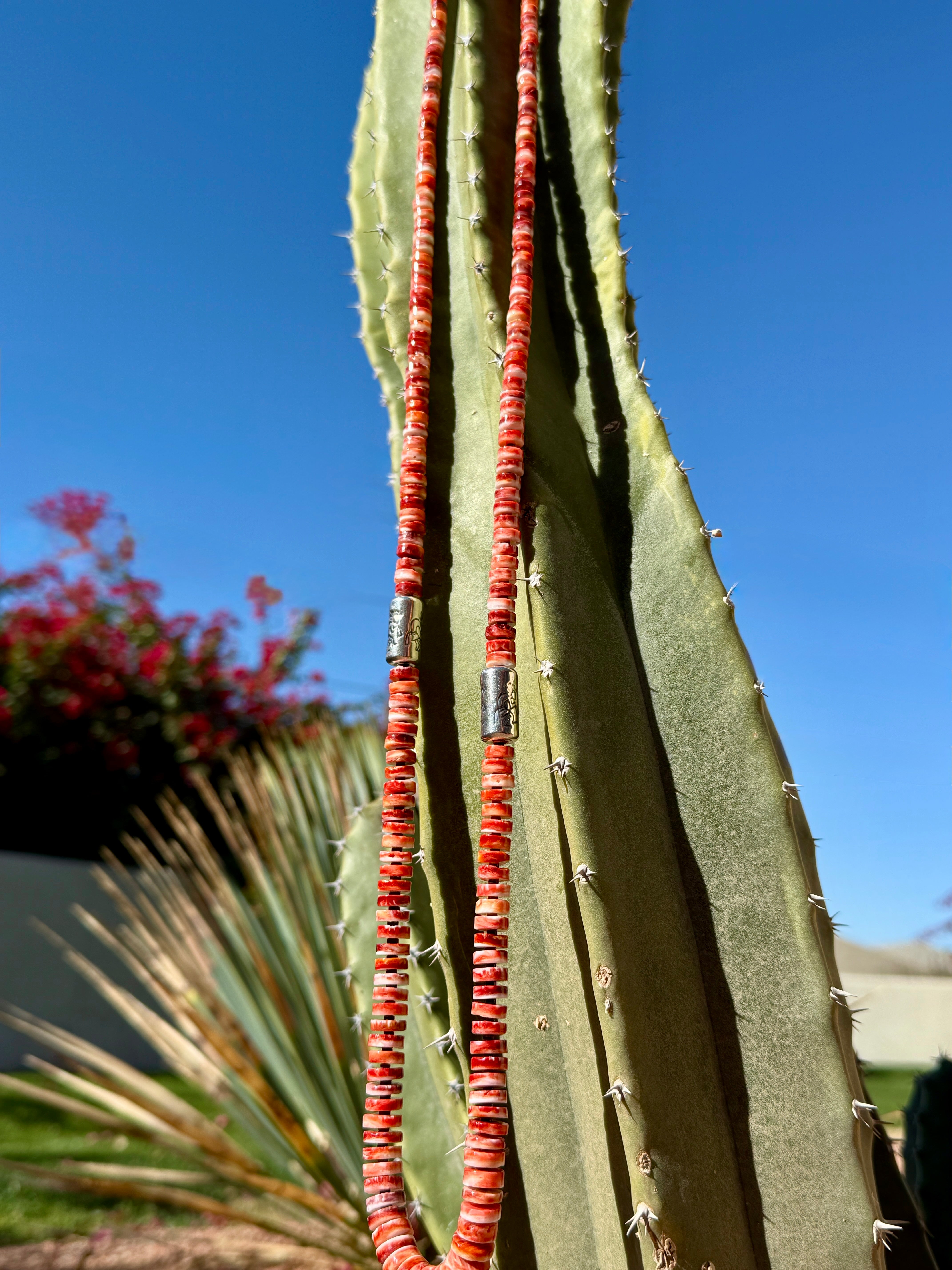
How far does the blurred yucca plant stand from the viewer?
1.62 meters

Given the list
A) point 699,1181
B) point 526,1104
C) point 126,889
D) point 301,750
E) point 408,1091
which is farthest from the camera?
point 126,889

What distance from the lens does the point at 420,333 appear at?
3.30 ft

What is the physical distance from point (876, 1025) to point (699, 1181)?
5081 mm

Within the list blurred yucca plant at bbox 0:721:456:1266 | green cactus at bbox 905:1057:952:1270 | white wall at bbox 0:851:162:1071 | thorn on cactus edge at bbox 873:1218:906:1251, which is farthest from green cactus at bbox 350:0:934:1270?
white wall at bbox 0:851:162:1071

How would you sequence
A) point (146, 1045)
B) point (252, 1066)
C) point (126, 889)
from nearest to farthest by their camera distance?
1. point (252, 1066)
2. point (146, 1045)
3. point (126, 889)

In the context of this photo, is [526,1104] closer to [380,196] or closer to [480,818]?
[480,818]

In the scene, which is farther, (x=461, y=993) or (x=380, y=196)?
(x=380, y=196)

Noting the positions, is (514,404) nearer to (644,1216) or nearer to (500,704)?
(500,704)

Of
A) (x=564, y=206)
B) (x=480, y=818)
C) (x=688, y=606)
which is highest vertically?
(x=564, y=206)

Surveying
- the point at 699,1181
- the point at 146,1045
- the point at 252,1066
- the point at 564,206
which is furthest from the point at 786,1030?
the point at 146,1045

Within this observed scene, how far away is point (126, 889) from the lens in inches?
202

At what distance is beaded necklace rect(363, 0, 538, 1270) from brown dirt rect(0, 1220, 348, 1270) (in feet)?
4.00

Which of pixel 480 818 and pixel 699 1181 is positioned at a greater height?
pixel 480 818

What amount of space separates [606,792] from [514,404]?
38cm
